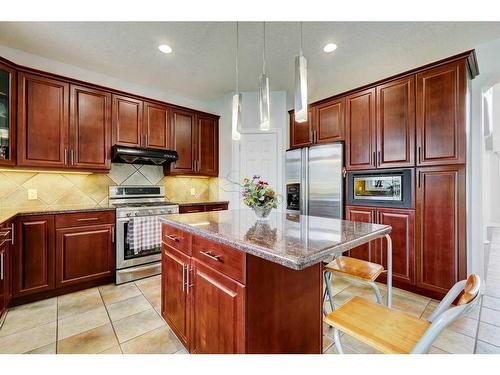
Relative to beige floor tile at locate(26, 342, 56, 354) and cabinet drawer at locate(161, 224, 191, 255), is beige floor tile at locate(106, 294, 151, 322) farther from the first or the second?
cabinet drawer at locate(161, 224, 191, 255)

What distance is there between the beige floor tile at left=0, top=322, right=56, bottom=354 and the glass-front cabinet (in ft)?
5.06

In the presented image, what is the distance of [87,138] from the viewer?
280 centimetres

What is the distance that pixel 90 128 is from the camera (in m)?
A: 2.82

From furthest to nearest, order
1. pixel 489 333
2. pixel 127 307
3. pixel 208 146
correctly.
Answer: pixel 208 146, pixel 127 307, pixel 489 333

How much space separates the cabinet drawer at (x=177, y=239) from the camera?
154 cm

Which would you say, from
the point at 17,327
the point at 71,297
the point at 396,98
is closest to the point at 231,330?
the point at 17,327

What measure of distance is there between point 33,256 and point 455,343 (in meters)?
3.70

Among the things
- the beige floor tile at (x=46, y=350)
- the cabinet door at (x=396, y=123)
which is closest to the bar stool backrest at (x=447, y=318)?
the cabinet door at (x=396, y=123)

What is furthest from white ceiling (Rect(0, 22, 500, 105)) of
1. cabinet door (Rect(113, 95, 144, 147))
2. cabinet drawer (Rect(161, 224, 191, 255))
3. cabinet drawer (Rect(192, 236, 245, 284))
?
cabinet drawer (Rect(192, 236, 245, 284))

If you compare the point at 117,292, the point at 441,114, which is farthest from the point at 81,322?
the point at 441,114

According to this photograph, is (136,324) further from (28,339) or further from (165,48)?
(165,48)

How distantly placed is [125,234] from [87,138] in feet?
4.01

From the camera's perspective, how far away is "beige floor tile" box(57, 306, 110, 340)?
187 centimetres
